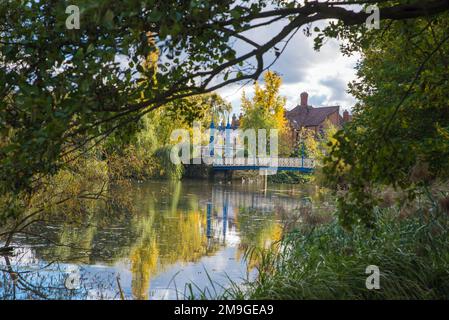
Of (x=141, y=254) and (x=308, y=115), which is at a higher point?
(x=308, y=115)

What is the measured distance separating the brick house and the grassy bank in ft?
157

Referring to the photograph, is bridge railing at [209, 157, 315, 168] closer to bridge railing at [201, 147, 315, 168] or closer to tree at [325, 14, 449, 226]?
bridge railing at [201, 147, 315, 168]

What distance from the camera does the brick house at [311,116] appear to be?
56281mm

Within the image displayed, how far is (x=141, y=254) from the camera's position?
10297 millimetres

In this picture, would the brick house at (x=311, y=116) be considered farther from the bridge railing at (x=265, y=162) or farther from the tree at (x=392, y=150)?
the tree at (x=392, y=150)

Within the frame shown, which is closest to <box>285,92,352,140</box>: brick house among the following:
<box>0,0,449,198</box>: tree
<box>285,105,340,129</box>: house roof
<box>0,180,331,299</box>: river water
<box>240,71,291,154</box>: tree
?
<box>285,105,340,129</box>: house roof

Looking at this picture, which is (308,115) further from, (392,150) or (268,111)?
(392,150)

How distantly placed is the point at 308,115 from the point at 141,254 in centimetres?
5078

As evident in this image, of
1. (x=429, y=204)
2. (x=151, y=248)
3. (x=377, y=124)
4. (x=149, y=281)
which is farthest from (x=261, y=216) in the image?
(x=377, y=124)

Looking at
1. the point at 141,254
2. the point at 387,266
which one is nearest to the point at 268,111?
the point at 141,254

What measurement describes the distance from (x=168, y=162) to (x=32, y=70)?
25285 millimetres

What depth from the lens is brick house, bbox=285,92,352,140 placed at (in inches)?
2216

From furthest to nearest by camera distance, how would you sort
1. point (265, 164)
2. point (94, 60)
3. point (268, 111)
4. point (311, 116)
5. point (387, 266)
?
point (311, 116)
point (268, 111)
point (265, 164)
point (387, 266)
point (94, 60)
